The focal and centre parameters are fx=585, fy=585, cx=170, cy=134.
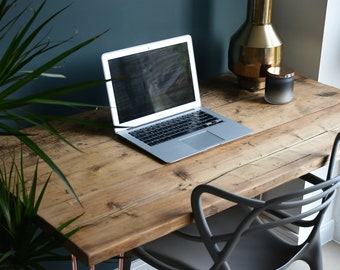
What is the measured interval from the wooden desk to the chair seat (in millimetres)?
225

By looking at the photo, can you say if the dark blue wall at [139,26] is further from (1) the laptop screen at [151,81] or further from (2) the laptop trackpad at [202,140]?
(2) the laptop trackpad at [202,140]

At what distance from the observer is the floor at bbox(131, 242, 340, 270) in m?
2.28

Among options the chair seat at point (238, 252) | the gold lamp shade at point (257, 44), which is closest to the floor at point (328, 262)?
the chair seat at point (238, 252)

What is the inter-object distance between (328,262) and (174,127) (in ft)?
3.52

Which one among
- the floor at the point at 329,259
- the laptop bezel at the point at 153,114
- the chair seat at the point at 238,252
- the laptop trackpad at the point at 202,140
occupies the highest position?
the laptop bezel at the point at 153,114

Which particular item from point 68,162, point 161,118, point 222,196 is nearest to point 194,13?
point 161,118

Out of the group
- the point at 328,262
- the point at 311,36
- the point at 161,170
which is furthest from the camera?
the point at 328,262

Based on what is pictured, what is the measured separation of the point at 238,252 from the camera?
5.40 ft

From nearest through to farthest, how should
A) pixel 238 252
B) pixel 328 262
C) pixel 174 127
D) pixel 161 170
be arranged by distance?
pixel 161 170
pixel 238 252
pixel 174 127
pixel 328 262

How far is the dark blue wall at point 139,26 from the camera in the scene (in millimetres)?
1826

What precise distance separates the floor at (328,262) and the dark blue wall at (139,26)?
0.70m

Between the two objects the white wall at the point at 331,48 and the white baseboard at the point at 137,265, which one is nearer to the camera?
the white wall at the point at 331,48

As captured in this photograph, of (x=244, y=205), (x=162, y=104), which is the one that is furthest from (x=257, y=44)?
(x=244, y=205)

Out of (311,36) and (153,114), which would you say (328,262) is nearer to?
(311,36)
